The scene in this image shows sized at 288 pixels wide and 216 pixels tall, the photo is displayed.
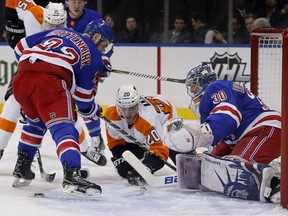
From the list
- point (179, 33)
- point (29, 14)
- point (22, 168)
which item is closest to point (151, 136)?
point (22, 168)

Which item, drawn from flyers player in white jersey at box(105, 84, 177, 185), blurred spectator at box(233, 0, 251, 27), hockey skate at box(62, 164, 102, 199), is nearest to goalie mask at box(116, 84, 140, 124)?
flyers player in white jersey at box(105, 84, 177, 185)

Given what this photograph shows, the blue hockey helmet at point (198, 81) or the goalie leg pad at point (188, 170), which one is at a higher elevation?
the blue hockey helmet at point (198, 81)

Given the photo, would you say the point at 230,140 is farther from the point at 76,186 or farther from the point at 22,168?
the point at 22,168

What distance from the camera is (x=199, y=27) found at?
8.05 metres

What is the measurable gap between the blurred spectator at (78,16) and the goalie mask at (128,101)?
44.4 inches

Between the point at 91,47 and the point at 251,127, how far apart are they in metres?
0.85

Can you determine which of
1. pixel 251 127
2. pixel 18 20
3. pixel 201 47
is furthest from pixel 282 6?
pixel 251 127

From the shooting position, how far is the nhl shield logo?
7641 millimetres

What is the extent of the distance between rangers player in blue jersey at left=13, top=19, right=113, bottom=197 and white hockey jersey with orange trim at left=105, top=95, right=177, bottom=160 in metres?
0.31

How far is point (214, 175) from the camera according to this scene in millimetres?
4203

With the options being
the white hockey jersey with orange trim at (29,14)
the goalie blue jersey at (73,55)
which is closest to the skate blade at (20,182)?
the goalie blue jersey at (73,55)

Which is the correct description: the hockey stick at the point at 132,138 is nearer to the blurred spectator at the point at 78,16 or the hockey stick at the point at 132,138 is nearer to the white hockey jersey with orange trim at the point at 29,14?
the white hockey jersey with orange trim at the point at 29,14

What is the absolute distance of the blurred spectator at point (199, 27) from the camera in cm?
800

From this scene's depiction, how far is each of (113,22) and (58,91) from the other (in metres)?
4.09
